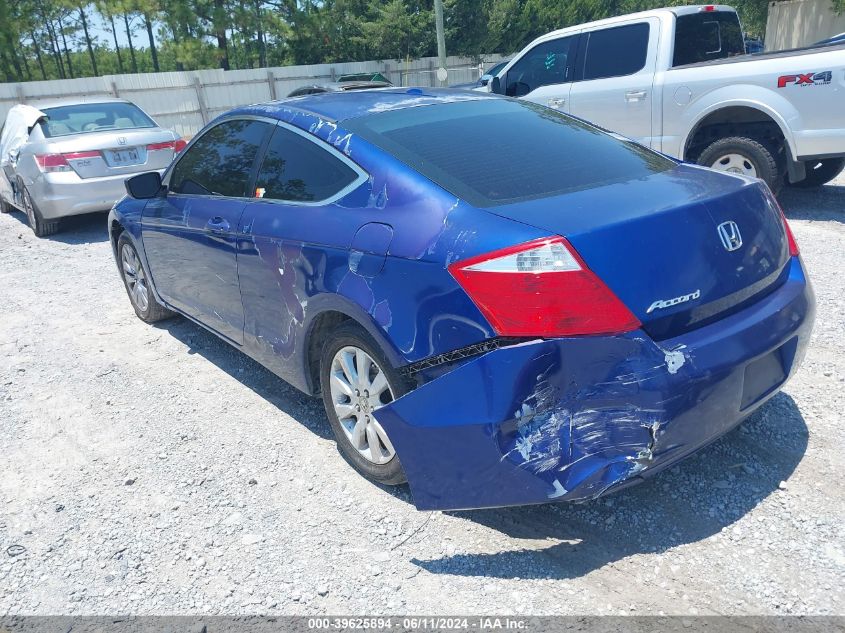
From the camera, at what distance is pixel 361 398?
2945mm

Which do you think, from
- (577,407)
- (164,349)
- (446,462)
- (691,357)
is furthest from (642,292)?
(164,349)

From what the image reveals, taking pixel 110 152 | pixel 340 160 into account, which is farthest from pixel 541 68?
pixel 340 160

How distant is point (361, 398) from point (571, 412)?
1035 millimetres

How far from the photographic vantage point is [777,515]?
2670 mm

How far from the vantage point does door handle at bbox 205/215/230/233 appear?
365 cm

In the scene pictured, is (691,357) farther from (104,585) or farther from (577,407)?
(104,585)

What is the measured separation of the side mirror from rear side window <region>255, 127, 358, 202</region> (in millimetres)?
1262

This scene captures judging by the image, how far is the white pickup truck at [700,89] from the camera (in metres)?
6.08

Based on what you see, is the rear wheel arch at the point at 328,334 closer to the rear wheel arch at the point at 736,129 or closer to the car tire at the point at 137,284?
the car tire at the point at 137,284

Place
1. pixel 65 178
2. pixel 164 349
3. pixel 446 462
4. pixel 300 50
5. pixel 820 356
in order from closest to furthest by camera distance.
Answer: pixel 446 462, pixel 820 356, pixel 164 349, pixel 65 178, pixel 300 50

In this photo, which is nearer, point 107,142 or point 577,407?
point 577,407

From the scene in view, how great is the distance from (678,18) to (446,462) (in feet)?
22.0

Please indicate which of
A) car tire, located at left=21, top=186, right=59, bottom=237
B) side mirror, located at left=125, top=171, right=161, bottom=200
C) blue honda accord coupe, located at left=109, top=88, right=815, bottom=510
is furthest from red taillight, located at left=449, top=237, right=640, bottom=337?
car tire, located at left=21, top=186, right=59, bottom=237

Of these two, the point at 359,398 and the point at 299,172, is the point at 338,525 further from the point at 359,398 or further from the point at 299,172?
the point at 299,172
